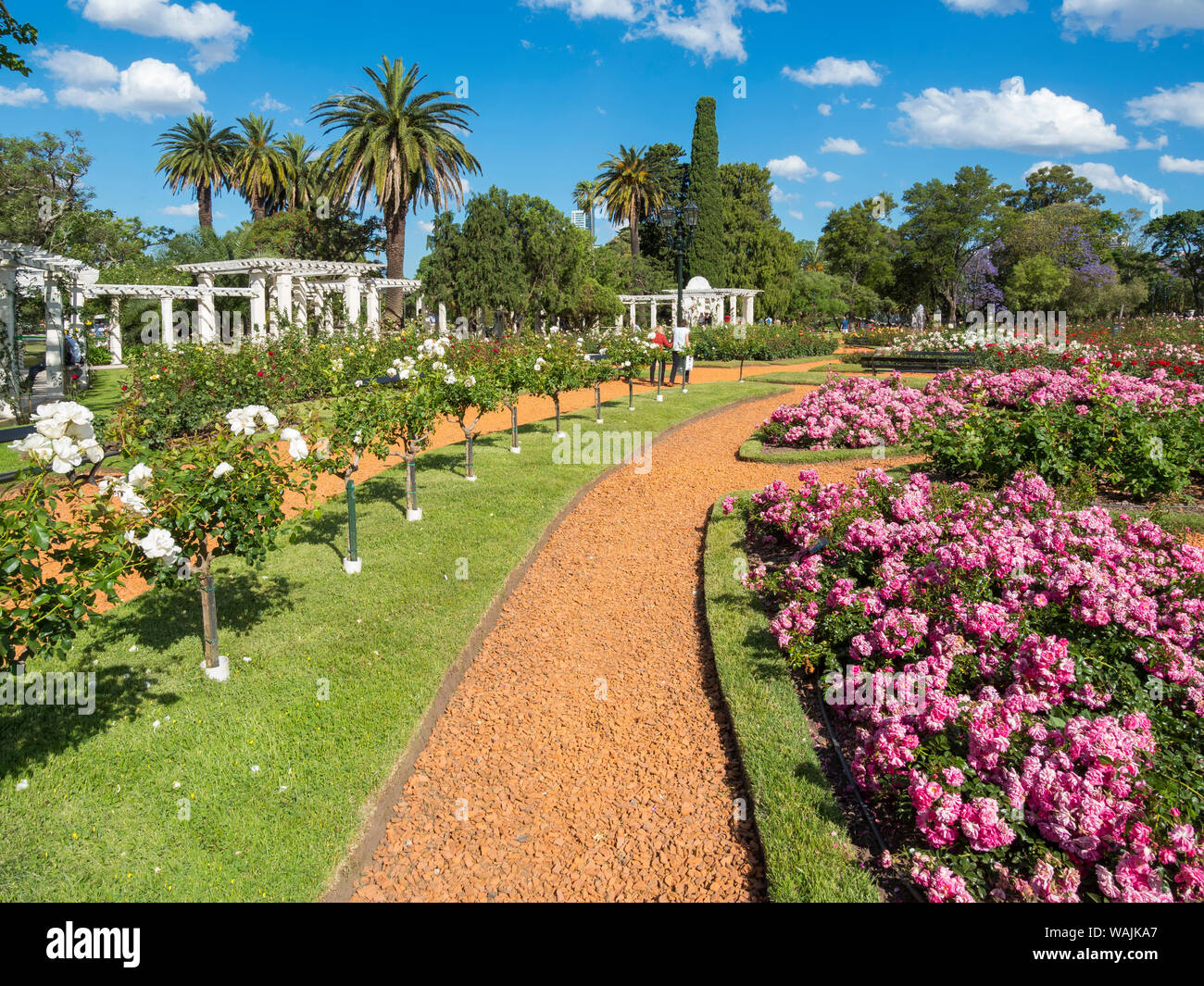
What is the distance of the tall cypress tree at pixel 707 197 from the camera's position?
41.9 metres

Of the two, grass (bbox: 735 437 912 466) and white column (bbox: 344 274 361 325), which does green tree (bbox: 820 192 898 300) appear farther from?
grass (bbox: 735 437 912 466)

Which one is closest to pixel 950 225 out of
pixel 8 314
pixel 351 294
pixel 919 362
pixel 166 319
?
pixel 919 362

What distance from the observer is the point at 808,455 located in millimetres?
10844

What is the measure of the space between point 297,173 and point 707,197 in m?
22.2

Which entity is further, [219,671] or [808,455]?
[808,455]

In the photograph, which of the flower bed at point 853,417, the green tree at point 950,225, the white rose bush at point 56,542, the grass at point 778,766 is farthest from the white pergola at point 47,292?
the green tree at point 950,225

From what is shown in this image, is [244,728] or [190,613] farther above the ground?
[190,613]

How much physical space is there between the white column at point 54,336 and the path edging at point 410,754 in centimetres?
1344

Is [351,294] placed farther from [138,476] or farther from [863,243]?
[863,243]

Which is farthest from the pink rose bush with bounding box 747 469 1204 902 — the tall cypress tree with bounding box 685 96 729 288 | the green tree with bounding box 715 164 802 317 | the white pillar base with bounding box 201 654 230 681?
the green tree with bounding box 715 164 802 317

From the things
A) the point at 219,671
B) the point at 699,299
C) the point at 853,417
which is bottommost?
the point at 219,671

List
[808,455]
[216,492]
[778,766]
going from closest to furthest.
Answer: [778,766] < [216,492] < [808,455]

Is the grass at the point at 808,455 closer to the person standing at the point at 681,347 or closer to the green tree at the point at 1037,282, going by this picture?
the person standing at the point at 681,347
